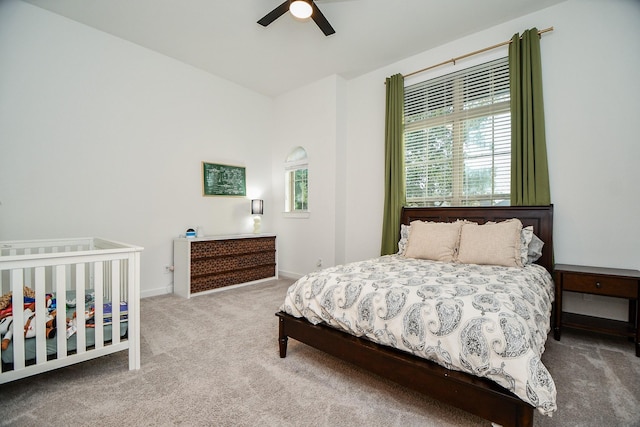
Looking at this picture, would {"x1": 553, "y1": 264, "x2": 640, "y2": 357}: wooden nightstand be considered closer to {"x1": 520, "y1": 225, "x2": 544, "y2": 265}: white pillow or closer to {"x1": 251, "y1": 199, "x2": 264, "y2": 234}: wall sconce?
{"x1": 520, "y1": 225, "x2": 544, "y2": 265}: white pillow

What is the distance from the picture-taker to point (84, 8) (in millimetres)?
2930

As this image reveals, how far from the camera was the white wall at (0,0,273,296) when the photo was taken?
111 inches

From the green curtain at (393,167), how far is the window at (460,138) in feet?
0.43

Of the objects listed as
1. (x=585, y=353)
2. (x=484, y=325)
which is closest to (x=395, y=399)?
(x=484, y=325)

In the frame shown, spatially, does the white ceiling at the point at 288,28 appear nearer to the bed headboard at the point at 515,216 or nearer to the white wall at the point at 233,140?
the white wall at the point at 233,140

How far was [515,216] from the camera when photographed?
9.37 ft

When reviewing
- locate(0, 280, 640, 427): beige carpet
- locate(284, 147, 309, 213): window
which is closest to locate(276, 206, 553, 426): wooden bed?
locate(0, 280, 640, 427): beige carpet

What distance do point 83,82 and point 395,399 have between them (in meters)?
4.25

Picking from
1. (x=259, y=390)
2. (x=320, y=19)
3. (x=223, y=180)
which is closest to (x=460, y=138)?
(x=320, y=19)

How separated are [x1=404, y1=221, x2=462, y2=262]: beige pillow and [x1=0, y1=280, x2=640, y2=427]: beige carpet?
1.03 meters

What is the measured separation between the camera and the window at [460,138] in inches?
122

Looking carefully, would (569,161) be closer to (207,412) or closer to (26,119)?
(207,412)

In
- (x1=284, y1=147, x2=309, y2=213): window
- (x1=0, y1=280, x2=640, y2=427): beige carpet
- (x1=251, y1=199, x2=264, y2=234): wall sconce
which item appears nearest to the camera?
(x1=0, y1=280, x2=640, y2=427): beige carpet

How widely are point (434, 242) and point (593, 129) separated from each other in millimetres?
1761
